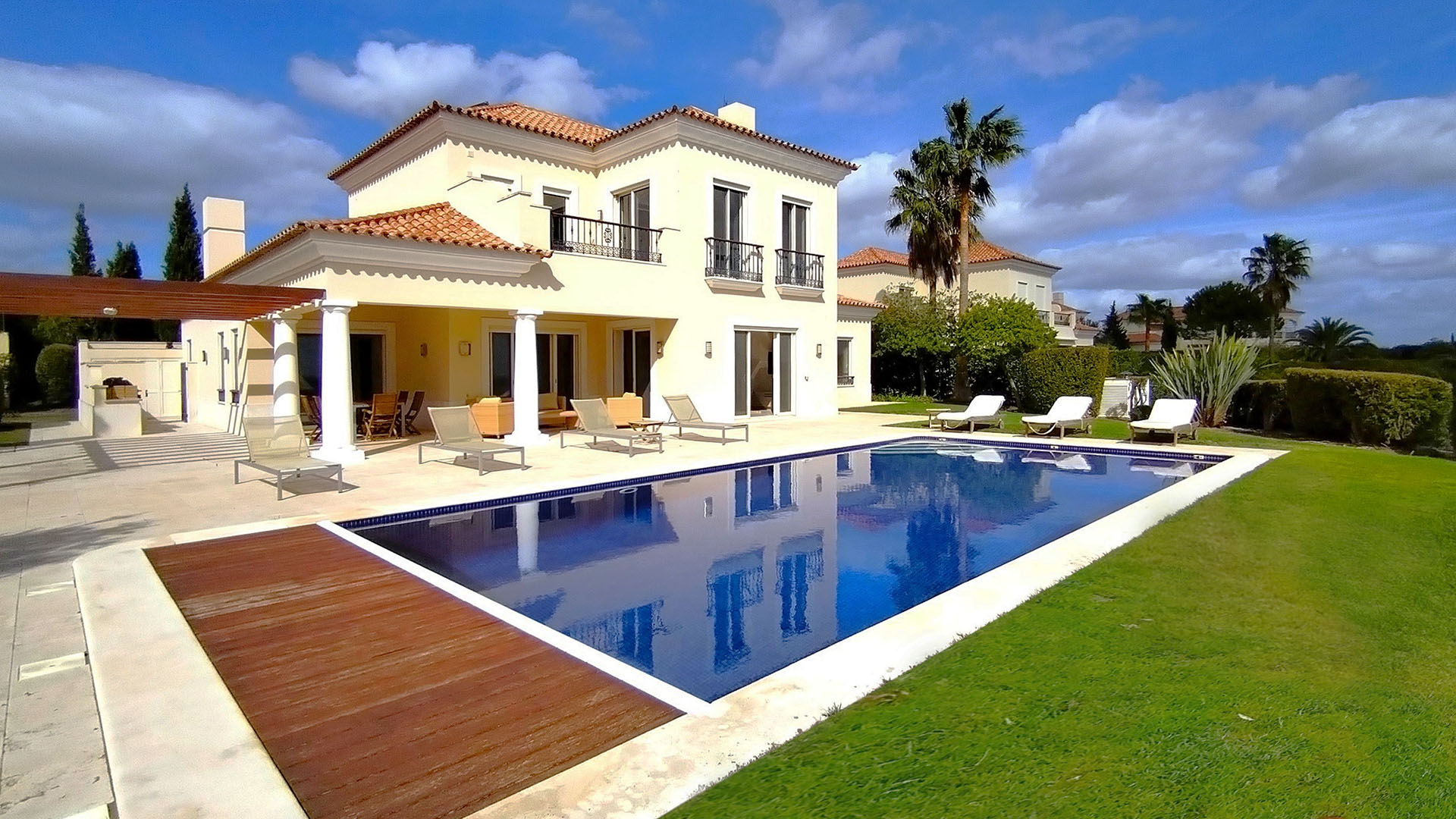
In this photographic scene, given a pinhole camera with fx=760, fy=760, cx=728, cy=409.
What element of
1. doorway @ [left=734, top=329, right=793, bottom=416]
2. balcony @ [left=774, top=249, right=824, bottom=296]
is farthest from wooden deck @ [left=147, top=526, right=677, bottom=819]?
balcony @ [left=774, top=249, right=824, bottom=296]

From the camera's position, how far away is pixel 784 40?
25000 millimetres

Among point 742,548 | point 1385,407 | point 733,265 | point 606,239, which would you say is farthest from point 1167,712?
point 606,239

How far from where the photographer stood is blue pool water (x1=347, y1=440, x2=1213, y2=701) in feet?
19.3

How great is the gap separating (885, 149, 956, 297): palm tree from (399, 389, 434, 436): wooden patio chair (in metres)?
22.3

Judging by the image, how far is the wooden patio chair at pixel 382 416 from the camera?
17.0m

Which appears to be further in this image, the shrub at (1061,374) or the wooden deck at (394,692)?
the shrub at (1061,374)

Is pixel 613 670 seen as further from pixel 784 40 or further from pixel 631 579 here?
pixel 784 40

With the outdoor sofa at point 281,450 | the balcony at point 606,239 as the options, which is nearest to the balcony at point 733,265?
the balcony at point 606,239

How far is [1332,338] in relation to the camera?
123 feet

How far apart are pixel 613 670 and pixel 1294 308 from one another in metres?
69.3

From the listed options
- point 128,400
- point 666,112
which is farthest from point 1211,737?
point 128,400

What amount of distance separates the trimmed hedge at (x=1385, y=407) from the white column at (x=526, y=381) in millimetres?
18241

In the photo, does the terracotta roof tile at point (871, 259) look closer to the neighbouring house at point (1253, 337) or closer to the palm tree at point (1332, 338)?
the neighbouring house at point (1253, 337)

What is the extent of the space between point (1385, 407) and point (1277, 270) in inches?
1867
